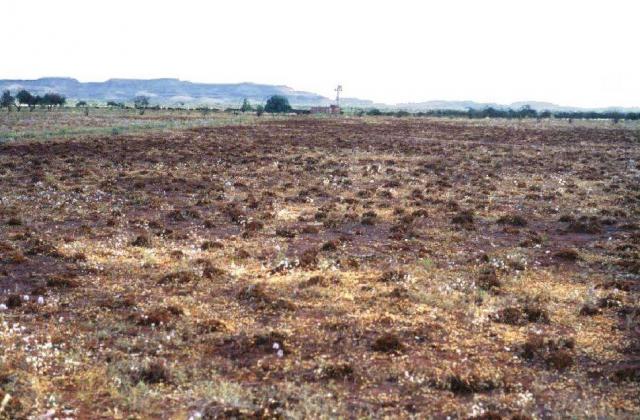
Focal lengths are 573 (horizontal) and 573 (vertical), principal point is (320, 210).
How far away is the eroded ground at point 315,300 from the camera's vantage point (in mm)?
8703

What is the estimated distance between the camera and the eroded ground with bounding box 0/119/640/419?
870cm

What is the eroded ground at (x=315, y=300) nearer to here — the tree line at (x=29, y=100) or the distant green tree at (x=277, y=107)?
the tree line at (x=29, y=100)

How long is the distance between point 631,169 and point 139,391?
40137mm

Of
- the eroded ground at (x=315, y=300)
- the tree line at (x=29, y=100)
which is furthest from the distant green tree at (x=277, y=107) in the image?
the eroded ground at (x=315, y=300)

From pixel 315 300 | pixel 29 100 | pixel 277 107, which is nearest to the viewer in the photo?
pixel 315 300

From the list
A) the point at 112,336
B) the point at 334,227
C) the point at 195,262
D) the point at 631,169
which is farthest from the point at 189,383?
the point at 631,169

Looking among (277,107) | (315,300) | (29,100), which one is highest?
(277,107)

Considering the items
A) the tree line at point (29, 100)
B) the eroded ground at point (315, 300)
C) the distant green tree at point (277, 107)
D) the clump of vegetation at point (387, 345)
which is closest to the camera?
the eroded ground at point (315, 300)

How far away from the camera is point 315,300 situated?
1290 centimetres

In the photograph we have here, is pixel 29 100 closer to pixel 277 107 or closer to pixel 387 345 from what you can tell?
pixel 277 107

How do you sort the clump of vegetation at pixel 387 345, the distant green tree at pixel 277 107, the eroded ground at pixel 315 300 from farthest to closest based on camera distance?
the distant green tree at pixel 277 107
the clump of vegetation at pixel 387 345
the eroded ground at pixel 315 300

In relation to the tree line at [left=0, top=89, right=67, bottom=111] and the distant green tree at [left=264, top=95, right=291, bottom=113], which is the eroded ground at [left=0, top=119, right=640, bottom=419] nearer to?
the tree line at [left=0, top=89, right=67, bottom=111]

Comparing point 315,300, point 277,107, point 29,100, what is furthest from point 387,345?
point 29,100

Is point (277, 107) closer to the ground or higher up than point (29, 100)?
higher up
